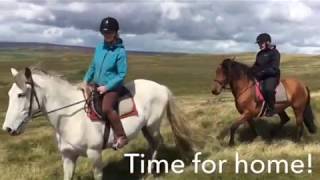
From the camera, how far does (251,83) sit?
44.9 feet

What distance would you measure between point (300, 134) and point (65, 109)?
24.7 feet

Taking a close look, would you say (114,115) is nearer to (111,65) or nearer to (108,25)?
(111,65)

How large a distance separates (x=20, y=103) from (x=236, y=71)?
22.0ft

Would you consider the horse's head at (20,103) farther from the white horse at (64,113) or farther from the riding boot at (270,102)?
the riding boot at (270,102)

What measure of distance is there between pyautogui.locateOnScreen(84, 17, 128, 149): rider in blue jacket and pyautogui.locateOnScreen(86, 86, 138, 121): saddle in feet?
0.44

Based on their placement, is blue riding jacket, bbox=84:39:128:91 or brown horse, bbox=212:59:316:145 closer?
blue riding jacket, bbox=84:39:128:91

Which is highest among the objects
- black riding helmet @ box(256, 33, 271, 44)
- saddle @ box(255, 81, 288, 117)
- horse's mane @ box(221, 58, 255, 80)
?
black riding helmet @ box(256, 33, 271, 44)

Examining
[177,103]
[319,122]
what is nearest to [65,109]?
[177,103]

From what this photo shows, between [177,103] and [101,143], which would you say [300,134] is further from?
[101,143]

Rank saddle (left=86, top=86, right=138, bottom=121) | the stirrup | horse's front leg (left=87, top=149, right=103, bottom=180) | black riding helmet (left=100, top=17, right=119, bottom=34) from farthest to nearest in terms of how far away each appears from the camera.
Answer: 1. the stirrup
2. saddle (left=86, top=86, right=138, bottom=121)
3. horse's front leg (left=87, top=149, right=103, bottom=180)
4. black riding helmet (left=100, top=17, right=119, bottom=34)

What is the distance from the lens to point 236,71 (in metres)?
13.7

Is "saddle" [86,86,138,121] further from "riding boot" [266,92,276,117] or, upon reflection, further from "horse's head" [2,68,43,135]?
"riding boot" [266,92,276,117]

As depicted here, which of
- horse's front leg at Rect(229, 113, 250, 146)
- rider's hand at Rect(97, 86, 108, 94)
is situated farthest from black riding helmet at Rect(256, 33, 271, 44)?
rider's hand at Rect(97, 86, 108, 94)

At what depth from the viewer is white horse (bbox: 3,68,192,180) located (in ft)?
28.8
